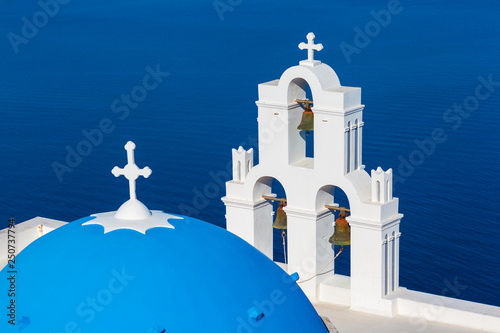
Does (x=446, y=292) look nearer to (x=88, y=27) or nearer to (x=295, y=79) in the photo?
(x=295, y=79)

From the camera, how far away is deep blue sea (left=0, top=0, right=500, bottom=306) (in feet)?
115

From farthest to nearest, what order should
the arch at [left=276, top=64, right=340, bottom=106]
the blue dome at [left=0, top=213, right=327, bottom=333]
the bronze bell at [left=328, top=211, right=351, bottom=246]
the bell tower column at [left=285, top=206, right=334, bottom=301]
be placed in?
the bell tower column at [left=285, top=206, right=334, bottom=301]
the bronze bell at [left=328, top=211, right=351, bottom=246]
the arch at [left=276, top=64, right=340, bottom=106]
the blue dome at [left=0, top=213, right=327, bottom=333]

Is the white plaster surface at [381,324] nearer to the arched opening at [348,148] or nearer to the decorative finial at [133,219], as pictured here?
the arched opening at [348,148]

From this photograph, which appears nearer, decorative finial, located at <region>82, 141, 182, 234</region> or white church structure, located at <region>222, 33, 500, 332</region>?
decorative finial, located at <region>82, 141, 182, 234</region>

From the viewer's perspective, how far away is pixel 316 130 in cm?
1856

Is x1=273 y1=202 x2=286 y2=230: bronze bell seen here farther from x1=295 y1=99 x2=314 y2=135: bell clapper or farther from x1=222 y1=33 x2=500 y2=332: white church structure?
x1=295 y1=99 x2=314 y2=135: bell clapper

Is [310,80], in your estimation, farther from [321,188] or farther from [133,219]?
[133,219]

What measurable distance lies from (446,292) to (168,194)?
11313 mm

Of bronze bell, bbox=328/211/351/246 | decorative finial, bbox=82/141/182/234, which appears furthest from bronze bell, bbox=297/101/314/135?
decorative finial, bbox=82/141/182/234

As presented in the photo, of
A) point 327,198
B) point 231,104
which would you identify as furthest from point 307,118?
point 231,104

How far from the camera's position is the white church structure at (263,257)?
42.6 feet

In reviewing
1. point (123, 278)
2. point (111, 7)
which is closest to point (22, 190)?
point (123, 278)

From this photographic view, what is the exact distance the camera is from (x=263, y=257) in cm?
1445

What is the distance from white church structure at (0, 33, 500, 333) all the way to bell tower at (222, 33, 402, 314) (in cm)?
2
